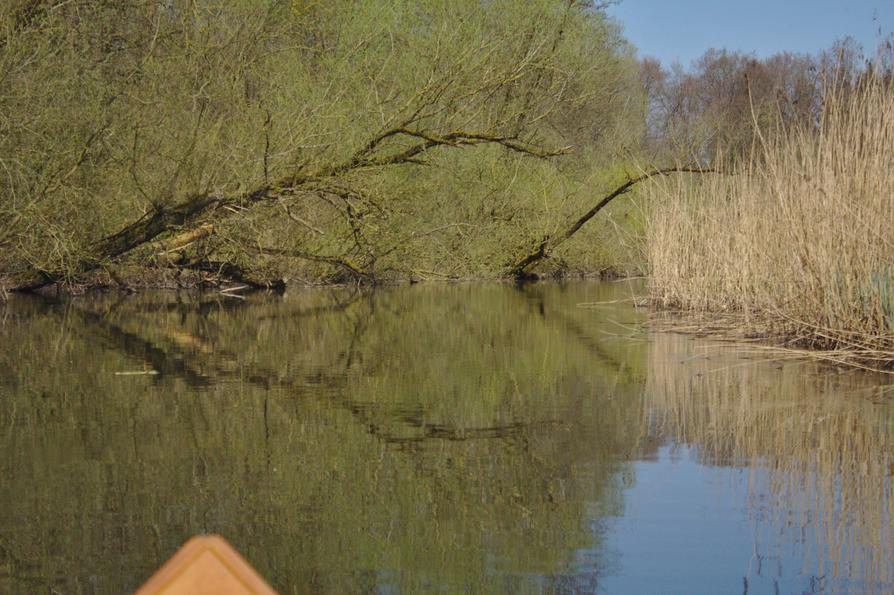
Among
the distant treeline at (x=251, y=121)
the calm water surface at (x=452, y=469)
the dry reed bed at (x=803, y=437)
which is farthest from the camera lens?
the distant treeline at (x=251, y=121)

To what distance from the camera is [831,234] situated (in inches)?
274

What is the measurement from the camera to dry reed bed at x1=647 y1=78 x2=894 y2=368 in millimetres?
6535

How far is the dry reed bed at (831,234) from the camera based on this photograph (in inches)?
257

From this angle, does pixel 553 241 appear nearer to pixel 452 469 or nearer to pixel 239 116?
pixel 239 116

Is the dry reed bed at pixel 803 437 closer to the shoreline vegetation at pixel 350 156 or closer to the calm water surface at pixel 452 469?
the calm water surface at pixel 452 469

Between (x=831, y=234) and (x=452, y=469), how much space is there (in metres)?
4.05

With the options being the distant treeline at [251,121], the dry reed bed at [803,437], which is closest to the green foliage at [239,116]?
the distant treeline at [251,121]

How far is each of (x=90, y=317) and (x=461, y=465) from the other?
864 centimetres

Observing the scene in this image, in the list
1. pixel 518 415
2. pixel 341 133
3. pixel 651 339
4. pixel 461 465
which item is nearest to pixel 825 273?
pixel 651 339

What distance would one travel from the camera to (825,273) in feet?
22.9

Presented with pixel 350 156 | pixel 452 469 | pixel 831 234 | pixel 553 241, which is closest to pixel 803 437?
pixel 452 469

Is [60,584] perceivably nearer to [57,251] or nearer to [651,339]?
[651,339]

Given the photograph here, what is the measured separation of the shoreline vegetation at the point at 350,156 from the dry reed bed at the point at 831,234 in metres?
0.02

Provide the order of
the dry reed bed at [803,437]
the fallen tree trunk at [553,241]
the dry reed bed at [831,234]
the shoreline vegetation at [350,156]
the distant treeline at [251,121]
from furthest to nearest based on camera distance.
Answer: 1. the fallen tree trunk at [553,241]
2. the distant treeline at [251,121]
3. the shoreline vegetation at [350,156]
4. the dry reed bed at [831,234]
5. the dry reed bed at [803,437]
